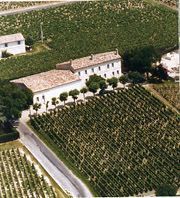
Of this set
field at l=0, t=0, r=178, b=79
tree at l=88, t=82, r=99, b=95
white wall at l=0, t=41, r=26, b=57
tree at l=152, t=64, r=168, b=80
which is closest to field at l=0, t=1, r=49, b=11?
field at l=0, t=0, r=178, b=79

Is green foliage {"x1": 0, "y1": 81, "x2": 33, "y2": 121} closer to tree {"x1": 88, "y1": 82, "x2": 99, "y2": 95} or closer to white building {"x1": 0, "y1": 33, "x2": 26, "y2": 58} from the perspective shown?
tree {"x1": 88, "y1": 82, "x2": 99, "y2": 95}

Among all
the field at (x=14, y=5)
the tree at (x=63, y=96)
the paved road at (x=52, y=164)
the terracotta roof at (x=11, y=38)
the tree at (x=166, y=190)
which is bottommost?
the paved road at (x=52, y=164)

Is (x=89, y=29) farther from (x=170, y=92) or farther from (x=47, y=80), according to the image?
(x=170, y=92)

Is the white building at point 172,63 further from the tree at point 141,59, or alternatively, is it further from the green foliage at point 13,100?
the green foliage at point 13,100

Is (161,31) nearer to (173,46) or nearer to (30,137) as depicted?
(173,46)

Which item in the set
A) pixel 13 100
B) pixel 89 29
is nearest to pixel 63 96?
pixel 13 100

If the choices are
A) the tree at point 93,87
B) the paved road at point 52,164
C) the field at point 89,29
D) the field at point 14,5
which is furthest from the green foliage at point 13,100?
the field at point 14,5
